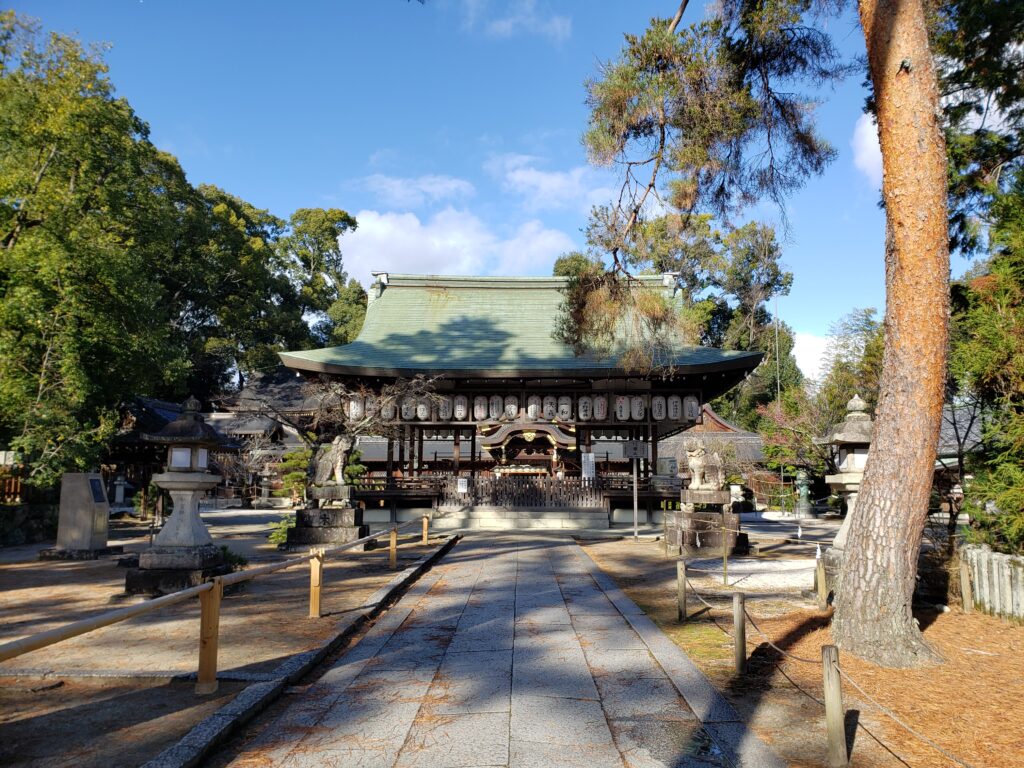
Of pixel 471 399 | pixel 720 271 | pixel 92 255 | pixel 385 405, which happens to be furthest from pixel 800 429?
pixel 92 255

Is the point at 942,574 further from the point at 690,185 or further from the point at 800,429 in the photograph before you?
the point at 800,429

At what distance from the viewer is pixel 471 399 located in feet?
64.0

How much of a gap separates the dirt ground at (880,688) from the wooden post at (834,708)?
0.53ft

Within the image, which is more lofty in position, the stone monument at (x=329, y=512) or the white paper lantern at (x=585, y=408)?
the white paper lantern at (x=585, y=408)

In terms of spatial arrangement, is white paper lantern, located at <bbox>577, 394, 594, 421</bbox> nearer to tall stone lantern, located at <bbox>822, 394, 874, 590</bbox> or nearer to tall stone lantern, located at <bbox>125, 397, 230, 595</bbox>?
tall stone lantern, located at <bbox>822, 394, 874, 590</bbox>

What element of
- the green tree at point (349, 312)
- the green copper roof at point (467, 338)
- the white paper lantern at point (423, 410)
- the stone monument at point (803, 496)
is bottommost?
the stone monument at point (803, 496)

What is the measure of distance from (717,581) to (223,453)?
2400cm

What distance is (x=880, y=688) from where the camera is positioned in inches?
172

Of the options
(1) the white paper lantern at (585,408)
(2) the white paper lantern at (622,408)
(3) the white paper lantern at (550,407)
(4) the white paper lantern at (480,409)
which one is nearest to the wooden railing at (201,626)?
(4) the white paper lantern at (480,409)

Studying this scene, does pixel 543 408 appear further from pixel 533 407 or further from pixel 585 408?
pixel 585 408

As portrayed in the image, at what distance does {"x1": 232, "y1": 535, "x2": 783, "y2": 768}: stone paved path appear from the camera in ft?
11.1

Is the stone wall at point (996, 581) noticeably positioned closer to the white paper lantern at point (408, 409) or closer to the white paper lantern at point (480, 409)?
the white paper lantern at point (480, 409)

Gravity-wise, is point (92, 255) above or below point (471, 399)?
above

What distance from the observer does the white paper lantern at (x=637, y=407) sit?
62.0ft
